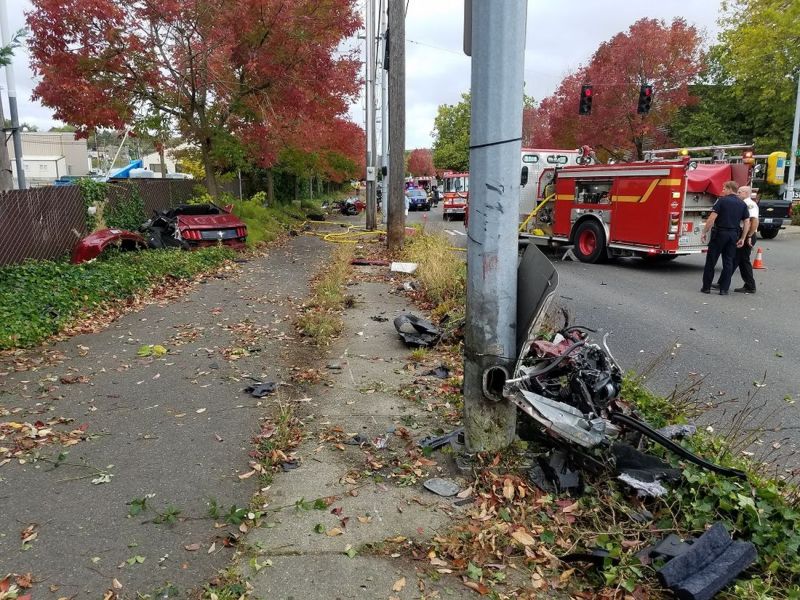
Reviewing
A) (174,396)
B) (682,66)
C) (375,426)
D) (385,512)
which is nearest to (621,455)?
(385,512)

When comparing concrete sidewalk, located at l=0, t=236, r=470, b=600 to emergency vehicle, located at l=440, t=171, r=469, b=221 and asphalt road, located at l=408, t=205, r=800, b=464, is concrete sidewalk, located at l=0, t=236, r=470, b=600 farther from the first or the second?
emergency vehicle, located at l=440, t=171, r=469, b=221

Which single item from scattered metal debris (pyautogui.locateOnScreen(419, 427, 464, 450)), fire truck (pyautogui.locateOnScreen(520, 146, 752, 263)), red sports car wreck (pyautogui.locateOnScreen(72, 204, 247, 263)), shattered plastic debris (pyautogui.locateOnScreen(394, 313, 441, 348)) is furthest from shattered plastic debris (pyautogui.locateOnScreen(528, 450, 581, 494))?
fire truck (pyautogui.locateOnScreen(520, 146, 752, 263))

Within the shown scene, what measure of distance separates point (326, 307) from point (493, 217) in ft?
17.4

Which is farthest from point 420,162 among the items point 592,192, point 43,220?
point 43,220

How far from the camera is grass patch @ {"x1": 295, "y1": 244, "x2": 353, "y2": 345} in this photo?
7238 millimetres

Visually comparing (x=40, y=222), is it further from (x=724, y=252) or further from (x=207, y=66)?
(x=724, y=252)

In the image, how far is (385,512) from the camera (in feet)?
11.1

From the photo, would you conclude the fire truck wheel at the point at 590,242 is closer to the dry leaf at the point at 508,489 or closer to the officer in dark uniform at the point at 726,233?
the officer in dark uniform at the point at 726,233

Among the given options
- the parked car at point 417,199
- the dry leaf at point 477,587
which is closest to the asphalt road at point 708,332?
the dry leaf at point 477,587

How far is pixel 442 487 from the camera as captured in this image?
11.9 ft

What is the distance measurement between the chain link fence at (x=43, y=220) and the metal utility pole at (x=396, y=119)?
20.4ft

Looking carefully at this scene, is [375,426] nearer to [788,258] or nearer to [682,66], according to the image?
[788,258]

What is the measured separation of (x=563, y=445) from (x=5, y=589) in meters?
2.89

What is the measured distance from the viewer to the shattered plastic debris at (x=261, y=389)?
208 inches
